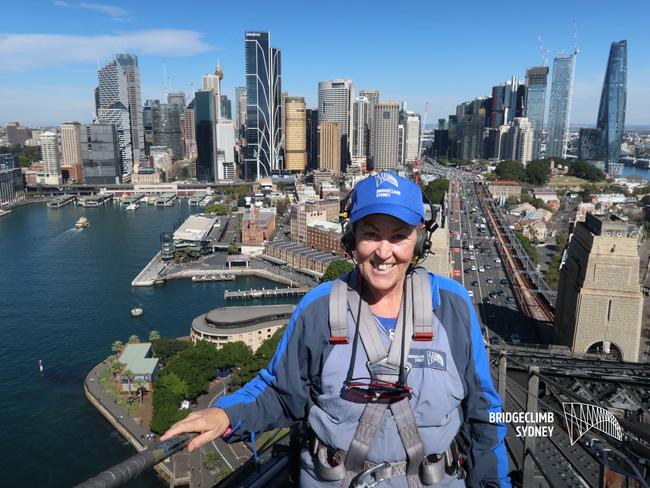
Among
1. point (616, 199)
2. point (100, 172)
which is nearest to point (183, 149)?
point (100, 172)

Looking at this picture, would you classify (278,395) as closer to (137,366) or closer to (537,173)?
(137,366)

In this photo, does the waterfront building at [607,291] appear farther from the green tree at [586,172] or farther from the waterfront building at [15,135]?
the waterfront building at [15,135]

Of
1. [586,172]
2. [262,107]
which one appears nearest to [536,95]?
[586,172]

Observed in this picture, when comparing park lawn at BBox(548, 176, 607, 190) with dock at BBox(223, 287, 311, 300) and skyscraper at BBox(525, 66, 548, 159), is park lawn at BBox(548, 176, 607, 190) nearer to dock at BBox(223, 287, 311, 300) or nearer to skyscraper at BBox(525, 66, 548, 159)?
skyscraper at BBox(525, 66, 548, 159)

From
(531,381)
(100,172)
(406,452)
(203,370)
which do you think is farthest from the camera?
(100,172)

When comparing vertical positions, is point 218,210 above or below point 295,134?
below

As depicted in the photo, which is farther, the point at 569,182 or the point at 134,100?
the point at 134,100

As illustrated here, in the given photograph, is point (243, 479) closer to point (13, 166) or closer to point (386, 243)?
point (386, 243)
